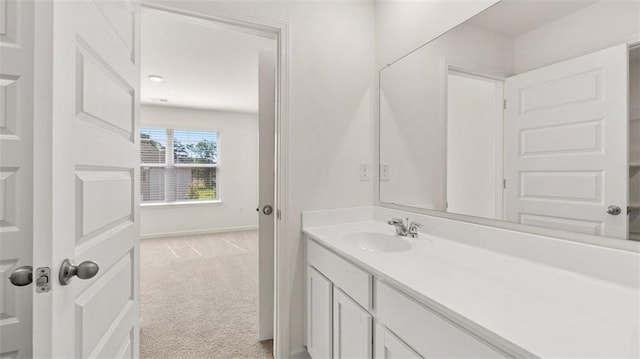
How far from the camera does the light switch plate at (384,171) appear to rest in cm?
189

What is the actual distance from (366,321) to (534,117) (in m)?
1.02

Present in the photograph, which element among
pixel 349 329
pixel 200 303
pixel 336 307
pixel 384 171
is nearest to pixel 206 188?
pixel 200 303

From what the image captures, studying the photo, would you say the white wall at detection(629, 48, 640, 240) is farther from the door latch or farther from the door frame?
the door latch

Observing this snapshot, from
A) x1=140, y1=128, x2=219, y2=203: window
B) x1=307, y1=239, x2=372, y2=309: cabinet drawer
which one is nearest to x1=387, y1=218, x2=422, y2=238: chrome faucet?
x1=307, y1=239, x2=372, y2=309: cabinet drawer

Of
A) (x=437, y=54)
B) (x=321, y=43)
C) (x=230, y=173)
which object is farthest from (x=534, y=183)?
(x=230, y=173)

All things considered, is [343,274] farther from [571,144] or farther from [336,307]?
[571,144]

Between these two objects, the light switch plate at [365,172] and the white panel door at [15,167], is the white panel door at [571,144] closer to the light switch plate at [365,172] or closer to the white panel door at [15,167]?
the light switch plate at [365,172]

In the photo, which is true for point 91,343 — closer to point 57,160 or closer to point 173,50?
point 57,160

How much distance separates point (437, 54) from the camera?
1521 mm

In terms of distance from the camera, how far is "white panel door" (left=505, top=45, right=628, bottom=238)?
0.88 metres

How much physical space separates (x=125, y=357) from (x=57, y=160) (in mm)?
928

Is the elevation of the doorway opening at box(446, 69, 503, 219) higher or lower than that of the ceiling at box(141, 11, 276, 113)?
lower

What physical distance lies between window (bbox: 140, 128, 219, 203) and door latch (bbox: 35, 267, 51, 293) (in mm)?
4921

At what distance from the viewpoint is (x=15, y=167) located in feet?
2.74
